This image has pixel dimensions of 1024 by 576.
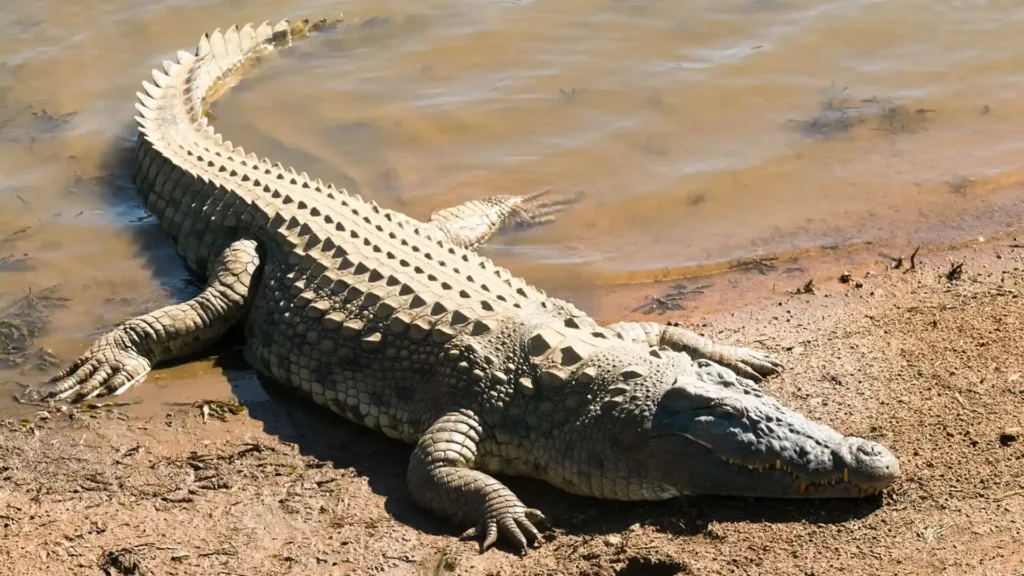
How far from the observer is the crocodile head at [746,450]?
4547 mm

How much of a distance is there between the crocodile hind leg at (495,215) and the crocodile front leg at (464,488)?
2400 mm

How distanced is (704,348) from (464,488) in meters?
1.78

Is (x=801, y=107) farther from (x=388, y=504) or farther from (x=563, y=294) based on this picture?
(x=388, y=504)

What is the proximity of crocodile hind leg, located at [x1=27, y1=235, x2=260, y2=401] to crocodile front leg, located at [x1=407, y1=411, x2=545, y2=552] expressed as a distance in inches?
71.8

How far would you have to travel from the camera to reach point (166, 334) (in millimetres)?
6266

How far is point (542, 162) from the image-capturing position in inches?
335

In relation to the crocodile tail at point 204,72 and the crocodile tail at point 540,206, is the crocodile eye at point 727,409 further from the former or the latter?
the crocodile tail at point 204,72

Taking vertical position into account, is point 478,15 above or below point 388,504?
above

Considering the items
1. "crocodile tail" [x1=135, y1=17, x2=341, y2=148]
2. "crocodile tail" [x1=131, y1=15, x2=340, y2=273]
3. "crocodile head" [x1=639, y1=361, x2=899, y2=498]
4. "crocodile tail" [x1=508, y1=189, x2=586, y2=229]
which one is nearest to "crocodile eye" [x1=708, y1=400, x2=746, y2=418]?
"crocodile head" [x1=639, y1=361, x2=899, y2=498]

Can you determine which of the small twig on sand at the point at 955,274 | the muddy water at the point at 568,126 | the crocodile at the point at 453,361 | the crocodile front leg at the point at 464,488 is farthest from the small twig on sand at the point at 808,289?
the crocodile front leg at the point at 464,488

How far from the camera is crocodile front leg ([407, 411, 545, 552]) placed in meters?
4.73

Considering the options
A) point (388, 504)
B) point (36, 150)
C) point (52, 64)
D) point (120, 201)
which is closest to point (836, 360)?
point (388, 504)

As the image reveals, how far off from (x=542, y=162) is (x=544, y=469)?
12.8ft

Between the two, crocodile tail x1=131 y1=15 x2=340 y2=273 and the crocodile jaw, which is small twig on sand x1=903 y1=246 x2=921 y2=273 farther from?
crocodile tail x1=131 y1=15 x2=340 y2=273
